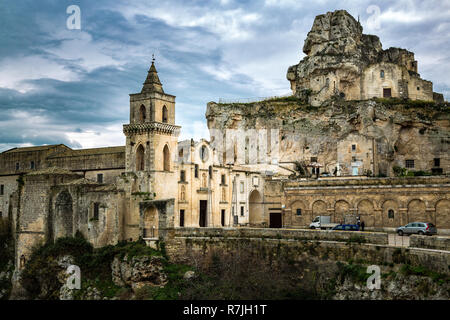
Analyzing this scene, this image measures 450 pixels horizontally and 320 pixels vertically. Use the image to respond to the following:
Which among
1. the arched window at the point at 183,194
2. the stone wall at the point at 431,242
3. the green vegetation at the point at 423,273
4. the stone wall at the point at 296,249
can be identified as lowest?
the green vegetation at the point at 423,273

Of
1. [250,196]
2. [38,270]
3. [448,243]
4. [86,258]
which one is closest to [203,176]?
[250,196]

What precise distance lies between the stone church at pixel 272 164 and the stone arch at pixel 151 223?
0.25ft

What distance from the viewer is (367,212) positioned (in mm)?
44125

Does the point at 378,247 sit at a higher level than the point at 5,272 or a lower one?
higher

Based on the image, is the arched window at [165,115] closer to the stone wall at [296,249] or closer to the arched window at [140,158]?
the arched window at [140,158]

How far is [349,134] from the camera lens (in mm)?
53969

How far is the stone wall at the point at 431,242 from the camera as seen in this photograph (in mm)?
25969

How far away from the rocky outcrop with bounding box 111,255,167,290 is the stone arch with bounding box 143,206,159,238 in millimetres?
2647

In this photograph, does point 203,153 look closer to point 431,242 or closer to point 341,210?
point 341,210

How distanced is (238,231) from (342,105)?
85.9ft

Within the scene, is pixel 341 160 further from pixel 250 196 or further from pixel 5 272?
pixel 5 272

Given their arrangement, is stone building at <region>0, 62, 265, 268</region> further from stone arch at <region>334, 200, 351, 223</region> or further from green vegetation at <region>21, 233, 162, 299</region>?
stone arch at <region>334, 200, 351, 223</region>

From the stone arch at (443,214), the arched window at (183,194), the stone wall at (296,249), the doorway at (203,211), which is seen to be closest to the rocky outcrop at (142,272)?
the stone wall at (296,249)

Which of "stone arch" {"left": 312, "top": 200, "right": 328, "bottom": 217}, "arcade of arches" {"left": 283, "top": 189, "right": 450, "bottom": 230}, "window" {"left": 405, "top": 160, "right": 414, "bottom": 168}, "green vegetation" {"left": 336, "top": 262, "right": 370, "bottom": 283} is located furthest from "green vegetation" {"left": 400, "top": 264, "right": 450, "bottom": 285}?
"window" {"left": 405, "top": 160, "right": 414, "bottom": 168}
